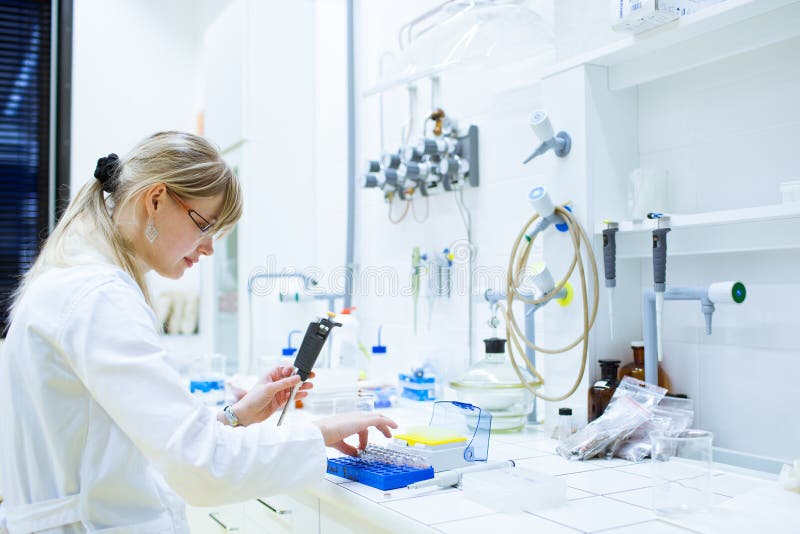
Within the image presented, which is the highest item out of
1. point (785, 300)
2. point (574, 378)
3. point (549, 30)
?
point (549, 30)

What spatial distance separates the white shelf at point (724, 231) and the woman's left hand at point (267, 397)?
2.70 ft

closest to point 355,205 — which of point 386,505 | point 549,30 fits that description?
point 549,30

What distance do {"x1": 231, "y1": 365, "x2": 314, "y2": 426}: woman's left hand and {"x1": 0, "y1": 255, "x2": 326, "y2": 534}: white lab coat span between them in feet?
0.77

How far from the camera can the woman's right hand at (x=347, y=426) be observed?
4.09 ft

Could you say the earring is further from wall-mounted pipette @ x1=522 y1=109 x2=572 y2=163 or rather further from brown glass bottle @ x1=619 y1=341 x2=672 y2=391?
brown glass bottle @ x1=619 y1=341 x2=672 y2=391

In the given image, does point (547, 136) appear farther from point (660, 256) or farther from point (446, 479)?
point (446, 479)

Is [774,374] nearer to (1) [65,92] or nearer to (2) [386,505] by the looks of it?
(2) [386,505]

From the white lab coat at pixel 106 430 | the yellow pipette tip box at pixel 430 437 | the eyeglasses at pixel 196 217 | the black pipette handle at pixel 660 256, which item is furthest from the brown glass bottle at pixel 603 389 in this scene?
the eyeglasses at pixel 196 217

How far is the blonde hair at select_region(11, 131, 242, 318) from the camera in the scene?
47.6 inches

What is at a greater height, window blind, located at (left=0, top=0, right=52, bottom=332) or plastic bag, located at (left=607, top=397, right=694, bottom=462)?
window blind, located at (left=0, top=0, right=52, bottom=332)

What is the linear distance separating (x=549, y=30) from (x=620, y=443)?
1176mm

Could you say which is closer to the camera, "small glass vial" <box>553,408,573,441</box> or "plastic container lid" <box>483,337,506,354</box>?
"small glass vial" <box>553,408,573,441</box>

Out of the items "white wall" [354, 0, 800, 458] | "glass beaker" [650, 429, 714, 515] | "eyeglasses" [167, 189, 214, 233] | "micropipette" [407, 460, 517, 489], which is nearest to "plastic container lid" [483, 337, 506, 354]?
"white wall" [354, 0, 800, 458]

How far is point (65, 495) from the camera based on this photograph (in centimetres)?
111
